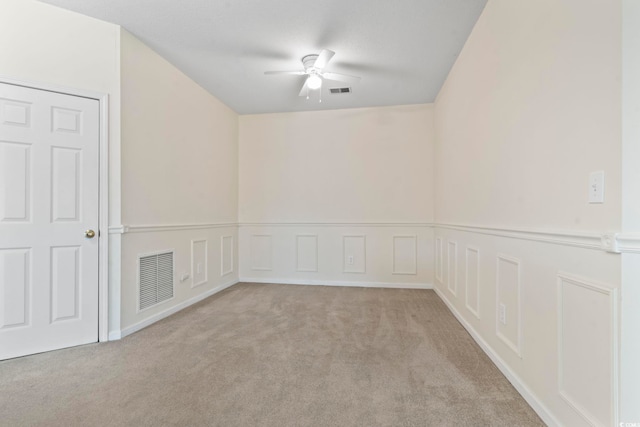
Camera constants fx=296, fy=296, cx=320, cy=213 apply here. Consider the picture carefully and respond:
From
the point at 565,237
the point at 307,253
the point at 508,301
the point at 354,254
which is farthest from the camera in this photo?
the point at 307,253

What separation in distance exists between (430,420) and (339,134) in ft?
12.4

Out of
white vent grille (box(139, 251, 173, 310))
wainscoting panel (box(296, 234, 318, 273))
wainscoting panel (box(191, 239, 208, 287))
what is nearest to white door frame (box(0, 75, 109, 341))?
white vent grille (box(139, 251, 173, 310))

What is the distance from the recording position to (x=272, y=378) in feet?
6.32

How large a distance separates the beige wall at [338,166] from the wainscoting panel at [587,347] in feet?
10.0

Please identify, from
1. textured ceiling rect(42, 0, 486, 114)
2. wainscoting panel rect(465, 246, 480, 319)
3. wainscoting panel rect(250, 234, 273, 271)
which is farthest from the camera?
wainscoting panel rect(250, 234, 273, 271)

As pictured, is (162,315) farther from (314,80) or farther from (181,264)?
(314,80)

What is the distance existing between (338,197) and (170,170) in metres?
2.35

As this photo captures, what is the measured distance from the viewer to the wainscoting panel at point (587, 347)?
113 centimetres

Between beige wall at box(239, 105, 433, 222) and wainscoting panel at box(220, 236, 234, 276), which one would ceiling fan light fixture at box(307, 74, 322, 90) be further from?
wainscoting panel at box(220, 236, 234, 276)

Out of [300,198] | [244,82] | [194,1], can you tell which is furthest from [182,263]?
[194,1]

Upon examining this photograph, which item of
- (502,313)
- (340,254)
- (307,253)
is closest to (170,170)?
(307,253)

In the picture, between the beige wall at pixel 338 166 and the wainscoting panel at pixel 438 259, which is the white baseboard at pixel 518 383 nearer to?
the wainscoting panel at pixel 438 259

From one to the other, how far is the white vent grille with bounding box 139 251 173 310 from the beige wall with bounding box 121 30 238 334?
0.27ft

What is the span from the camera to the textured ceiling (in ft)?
7.56
